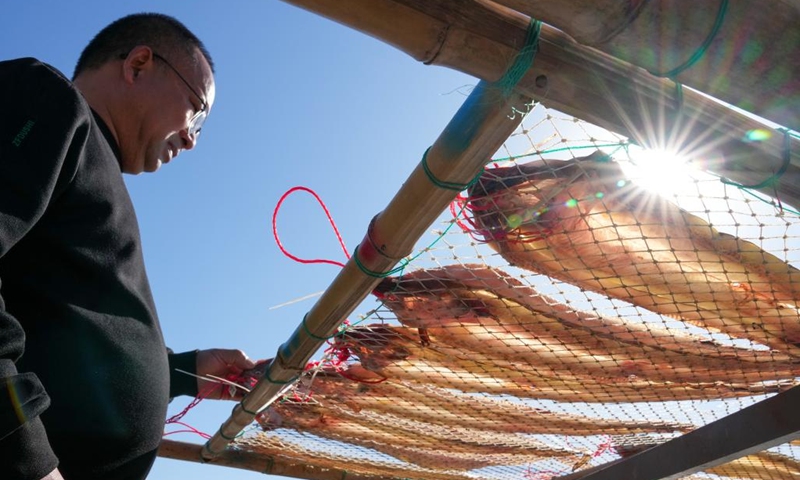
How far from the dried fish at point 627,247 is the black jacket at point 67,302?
1.04 meters

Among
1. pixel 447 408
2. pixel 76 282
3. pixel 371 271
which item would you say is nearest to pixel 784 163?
pixel 371 271

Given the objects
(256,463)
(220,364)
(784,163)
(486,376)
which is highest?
(486,376)

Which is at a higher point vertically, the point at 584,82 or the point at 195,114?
the point at 195,114

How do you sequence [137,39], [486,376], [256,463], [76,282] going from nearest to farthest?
[76,282]
[137,39]
[486,376]
[256,463]

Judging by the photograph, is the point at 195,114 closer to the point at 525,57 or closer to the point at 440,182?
the point at 440,182

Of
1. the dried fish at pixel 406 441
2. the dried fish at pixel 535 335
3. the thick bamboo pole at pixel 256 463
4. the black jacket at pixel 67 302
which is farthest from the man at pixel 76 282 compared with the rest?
the thick bamboo pole at pixel 256 463

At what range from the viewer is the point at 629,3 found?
1.03 m

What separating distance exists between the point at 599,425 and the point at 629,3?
314 cm

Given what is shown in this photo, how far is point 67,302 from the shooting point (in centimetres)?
142

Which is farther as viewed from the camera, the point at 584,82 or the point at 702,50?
the point at 584,82

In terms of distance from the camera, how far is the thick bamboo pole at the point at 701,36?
104cm

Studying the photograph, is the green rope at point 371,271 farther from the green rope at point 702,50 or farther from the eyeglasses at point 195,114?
the green rope at point 702,50

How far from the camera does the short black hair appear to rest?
1954mm

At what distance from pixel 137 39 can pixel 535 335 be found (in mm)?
1800
